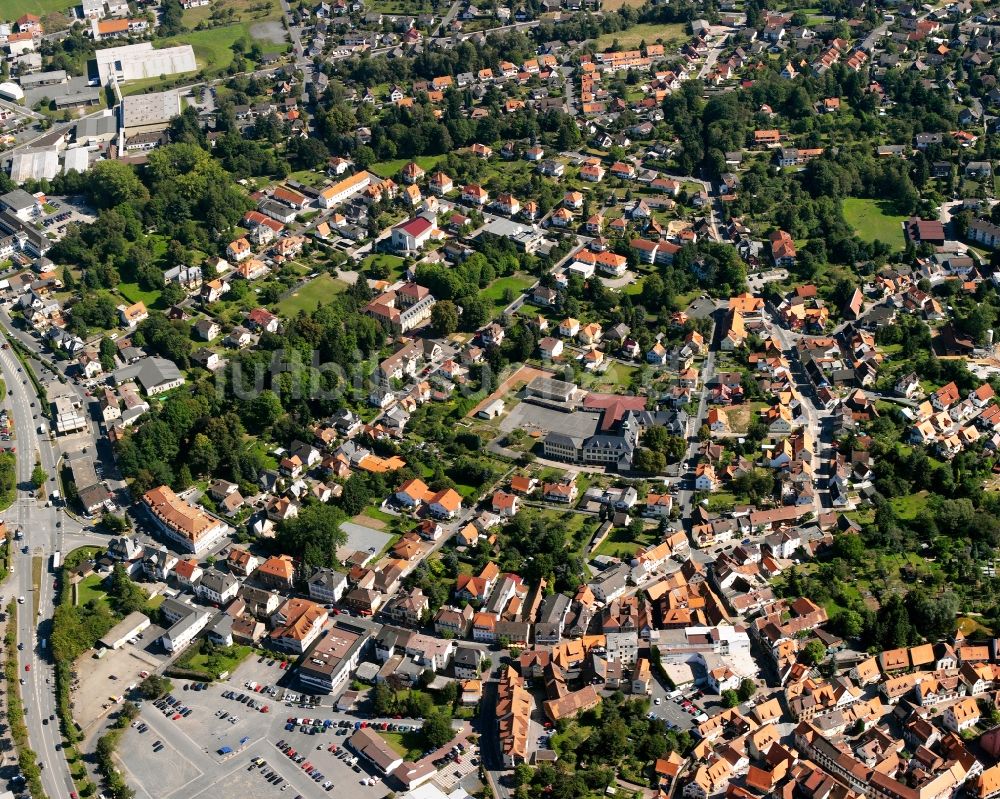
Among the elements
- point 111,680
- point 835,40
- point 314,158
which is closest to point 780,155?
point 835,40

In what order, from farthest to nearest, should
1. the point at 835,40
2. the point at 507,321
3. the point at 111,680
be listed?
the point at 835,40, the point at 507,321, the point at 111,680

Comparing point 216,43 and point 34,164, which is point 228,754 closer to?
point 34,164

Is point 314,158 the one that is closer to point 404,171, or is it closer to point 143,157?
point 404,171

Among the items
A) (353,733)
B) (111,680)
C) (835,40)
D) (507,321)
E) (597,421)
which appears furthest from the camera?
(835,40)

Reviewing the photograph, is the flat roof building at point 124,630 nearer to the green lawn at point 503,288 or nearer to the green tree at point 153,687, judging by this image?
the green tree at point 153,687

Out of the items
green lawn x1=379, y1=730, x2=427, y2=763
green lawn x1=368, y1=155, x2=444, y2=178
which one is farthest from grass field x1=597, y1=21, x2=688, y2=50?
green lawn x1=379, y1=730, x2=427, y2=763

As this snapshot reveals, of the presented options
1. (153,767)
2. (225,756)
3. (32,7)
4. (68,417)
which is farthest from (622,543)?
(32,7)

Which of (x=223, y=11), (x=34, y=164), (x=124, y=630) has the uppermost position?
(x=223, y=11)
